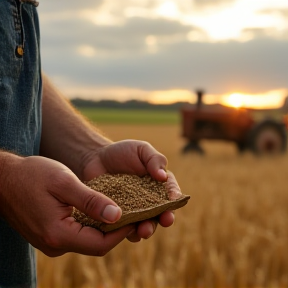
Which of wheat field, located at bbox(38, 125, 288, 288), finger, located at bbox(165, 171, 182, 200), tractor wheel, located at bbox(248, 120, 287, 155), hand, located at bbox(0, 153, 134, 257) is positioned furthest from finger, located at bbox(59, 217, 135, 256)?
tractor wheel, located at bbox(248, 120, 287, 155)

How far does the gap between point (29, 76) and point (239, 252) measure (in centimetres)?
237

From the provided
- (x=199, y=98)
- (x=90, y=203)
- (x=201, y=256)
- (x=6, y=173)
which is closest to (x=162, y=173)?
(x=90, y=203)

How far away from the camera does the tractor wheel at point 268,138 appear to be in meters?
11.0

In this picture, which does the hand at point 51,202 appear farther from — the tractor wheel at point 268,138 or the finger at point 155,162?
the tractor wheel at point 268,138

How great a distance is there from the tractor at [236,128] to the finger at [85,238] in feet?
32.5

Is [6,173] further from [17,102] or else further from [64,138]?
[64,138]

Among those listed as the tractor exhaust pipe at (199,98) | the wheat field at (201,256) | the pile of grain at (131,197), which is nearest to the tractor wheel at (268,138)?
the tractor exhaust pipe at (199,98)

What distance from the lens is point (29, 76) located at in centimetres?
150

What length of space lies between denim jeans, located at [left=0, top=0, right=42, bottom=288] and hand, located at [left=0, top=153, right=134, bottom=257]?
18cm

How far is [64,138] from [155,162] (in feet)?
1.01

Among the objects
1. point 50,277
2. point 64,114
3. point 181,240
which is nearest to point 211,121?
point 181,240

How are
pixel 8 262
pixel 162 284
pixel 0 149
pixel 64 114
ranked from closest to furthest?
pixel 0 149
pixel 8 262
pixel 64 114
pixel 162 284

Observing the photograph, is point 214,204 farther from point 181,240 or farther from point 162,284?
point 162,284

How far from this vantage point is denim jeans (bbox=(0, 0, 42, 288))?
4.68ft
